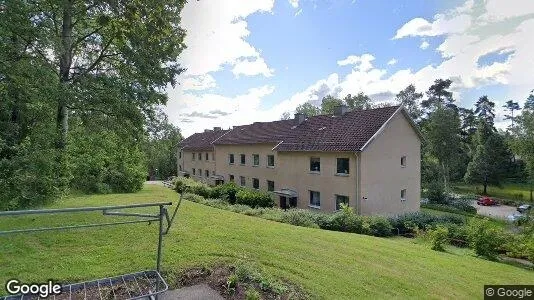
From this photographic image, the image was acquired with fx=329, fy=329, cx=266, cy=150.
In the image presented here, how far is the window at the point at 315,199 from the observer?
25.8 meters

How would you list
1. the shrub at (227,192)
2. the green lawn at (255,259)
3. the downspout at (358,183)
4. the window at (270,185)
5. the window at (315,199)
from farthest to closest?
1. the window at (270,185)
2. the shrub at (227,192)
3. the window at (315,199)
4. the downspout at (358,183)
5. the green lawn at (255,259)

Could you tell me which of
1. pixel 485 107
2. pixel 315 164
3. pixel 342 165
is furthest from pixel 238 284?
pixel 485 107

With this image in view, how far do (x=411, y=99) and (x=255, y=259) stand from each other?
62504 mm

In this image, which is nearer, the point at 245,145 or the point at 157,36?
the point at 157,36

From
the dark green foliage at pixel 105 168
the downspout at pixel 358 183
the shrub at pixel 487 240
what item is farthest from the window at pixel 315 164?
the dark green foliage at pixel 105 168

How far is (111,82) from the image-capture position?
512 inches

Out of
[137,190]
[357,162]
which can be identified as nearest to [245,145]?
[137,190]

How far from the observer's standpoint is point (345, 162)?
23.7 metres

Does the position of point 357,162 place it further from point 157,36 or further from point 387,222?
point 157,36

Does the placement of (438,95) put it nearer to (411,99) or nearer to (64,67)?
(411,99)

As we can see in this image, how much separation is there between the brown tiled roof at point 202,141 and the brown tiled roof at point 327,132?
1113cm

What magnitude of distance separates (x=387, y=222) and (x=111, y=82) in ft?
54.4

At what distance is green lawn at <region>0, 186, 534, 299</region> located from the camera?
6172 millimetres

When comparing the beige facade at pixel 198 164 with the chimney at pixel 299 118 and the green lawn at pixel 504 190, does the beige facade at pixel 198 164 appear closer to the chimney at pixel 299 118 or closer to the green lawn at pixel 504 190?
the chimney at pixel 299 118
